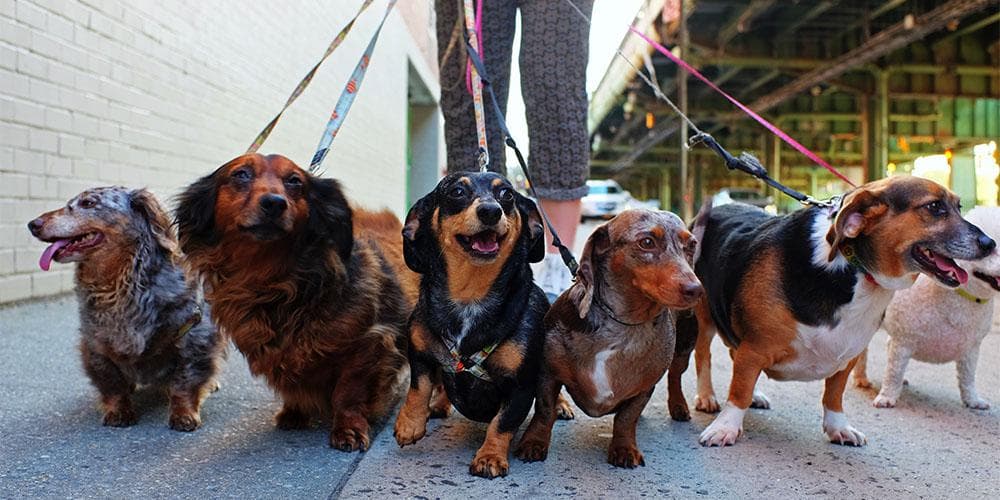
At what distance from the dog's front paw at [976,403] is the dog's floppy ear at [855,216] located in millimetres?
1351

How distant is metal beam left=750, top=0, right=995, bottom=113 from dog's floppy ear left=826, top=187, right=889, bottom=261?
1390 cm

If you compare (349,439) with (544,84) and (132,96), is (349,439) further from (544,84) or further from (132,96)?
(132,96)

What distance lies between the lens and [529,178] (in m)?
3.39

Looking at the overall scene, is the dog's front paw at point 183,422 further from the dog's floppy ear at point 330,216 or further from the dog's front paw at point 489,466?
the dog's front paw at point 489,466

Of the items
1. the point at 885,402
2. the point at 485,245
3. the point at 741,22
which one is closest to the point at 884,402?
the point at 885,402

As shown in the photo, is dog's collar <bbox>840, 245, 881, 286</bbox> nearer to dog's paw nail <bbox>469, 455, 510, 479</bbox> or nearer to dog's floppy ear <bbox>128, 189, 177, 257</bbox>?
dog's paw nail <bbox>469, 455, 510, 479</bbox>

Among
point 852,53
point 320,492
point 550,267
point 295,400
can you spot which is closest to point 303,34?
point 550,267

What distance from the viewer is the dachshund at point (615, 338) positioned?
8.07 ft

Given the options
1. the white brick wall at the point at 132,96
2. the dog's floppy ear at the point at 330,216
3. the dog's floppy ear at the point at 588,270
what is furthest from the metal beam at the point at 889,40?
the dog's floppy ear at the point at 330,216

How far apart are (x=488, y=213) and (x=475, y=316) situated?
0.35m

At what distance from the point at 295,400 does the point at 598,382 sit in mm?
1044

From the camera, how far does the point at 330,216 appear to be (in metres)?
2.72

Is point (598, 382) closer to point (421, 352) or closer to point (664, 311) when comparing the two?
point (664, 311)

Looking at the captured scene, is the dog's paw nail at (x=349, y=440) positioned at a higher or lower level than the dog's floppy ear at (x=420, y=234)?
lower
